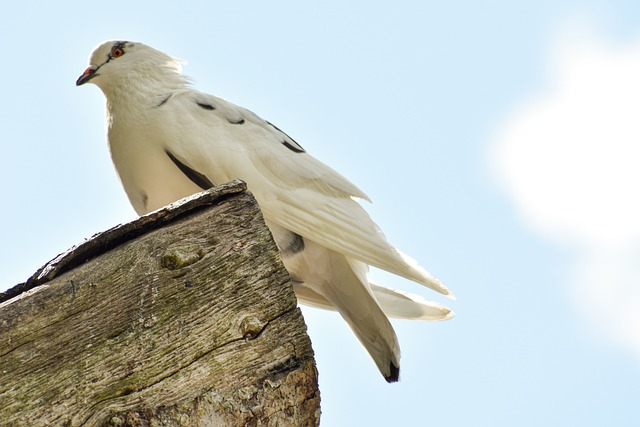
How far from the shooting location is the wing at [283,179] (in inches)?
245

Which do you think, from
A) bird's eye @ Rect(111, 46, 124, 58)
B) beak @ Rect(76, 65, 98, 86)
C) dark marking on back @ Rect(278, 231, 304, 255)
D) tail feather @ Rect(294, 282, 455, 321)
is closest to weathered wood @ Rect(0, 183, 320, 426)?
dark marking on back @ Rect(278, 231, 304, 255)

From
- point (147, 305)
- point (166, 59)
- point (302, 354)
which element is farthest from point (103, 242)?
point (166, 59)

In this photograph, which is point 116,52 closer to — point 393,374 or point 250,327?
point 393,374

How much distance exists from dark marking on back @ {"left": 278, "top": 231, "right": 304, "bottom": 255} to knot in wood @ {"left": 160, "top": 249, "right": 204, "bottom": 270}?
2.82 meters

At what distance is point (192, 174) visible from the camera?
6352 mm

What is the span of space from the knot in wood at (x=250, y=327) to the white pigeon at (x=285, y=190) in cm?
268

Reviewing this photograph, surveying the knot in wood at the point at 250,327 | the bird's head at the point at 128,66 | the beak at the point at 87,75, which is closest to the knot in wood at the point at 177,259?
the knot in wood at the point at 250,327

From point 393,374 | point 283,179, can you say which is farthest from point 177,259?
point 283,179

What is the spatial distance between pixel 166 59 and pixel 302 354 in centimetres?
453

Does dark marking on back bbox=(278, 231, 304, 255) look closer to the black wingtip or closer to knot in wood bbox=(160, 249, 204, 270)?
the black wingtip

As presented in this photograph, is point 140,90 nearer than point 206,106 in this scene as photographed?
No

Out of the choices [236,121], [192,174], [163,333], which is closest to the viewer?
[163,333]

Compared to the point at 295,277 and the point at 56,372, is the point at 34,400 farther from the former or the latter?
the point at 295,277

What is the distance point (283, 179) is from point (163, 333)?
3.19 m
